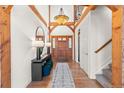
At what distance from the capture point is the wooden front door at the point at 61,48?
45.1ft

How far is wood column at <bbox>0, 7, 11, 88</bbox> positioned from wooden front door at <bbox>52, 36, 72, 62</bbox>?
10.6 meters

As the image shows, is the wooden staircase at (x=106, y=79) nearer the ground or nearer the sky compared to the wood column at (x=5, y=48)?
nearer the ground

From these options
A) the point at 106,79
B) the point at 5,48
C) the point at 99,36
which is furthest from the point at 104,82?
the point at 5,48

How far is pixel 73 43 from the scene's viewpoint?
13570 mm

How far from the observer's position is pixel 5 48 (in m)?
3.01

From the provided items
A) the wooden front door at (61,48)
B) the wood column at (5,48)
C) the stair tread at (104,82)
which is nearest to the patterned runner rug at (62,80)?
the stair tread at (104,82)

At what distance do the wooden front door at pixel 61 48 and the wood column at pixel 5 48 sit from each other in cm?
1056

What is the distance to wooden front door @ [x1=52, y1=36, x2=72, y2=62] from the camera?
1373 cm

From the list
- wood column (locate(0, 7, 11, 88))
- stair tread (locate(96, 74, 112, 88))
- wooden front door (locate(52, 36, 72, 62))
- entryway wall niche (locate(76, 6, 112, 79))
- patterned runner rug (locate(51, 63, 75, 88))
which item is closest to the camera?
wood column (locate(0, 7, 11, 88))

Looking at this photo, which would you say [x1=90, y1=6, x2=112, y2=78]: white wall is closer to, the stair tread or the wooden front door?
the stair tread

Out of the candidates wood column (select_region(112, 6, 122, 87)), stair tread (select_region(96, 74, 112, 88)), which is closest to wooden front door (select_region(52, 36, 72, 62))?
stair tread (select_region(96, 74, 112, 88))

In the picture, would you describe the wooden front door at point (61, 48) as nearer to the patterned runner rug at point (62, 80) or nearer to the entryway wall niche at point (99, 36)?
the patterned runner rug at point (62, 80)

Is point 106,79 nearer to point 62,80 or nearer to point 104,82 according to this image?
point 104,82
